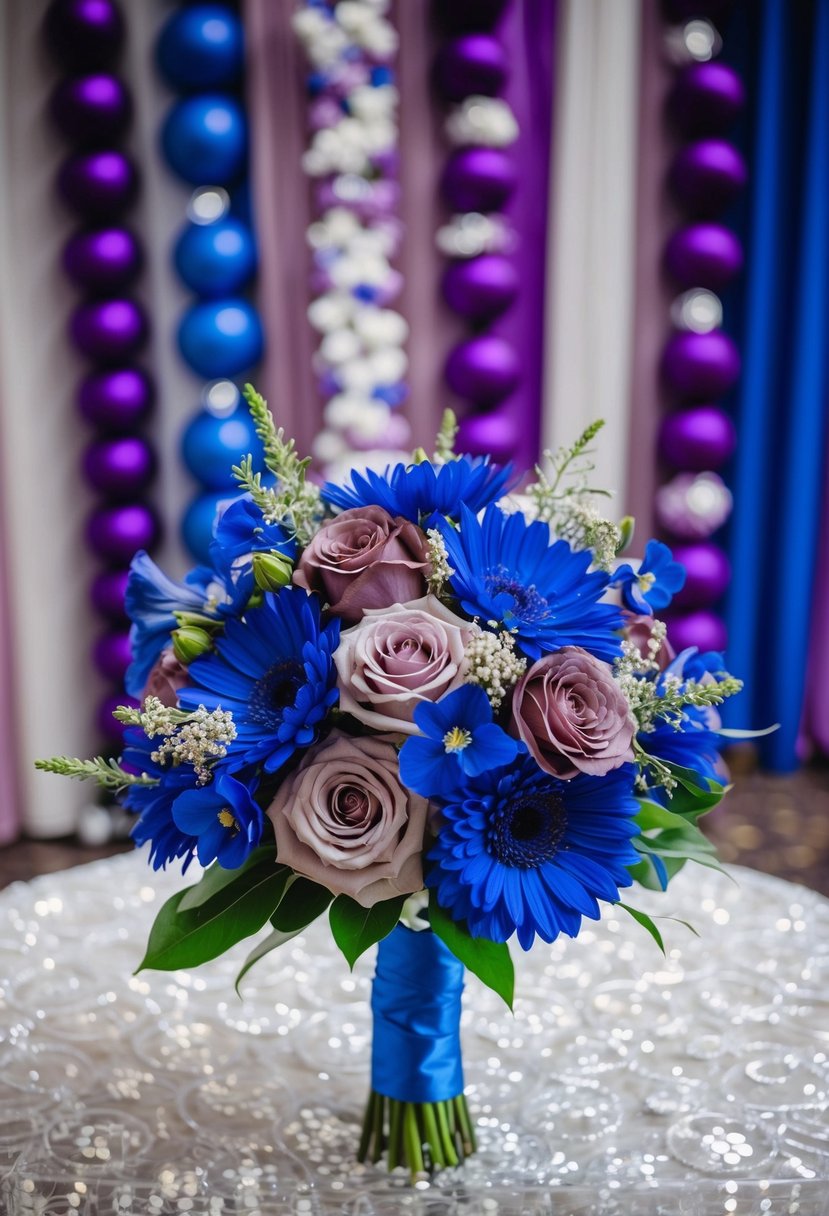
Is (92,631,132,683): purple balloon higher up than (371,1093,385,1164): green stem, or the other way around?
(371,1093,385,1164): green stem

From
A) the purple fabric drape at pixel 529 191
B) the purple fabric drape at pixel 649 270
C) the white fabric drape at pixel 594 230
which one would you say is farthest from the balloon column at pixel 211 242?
the purple fabric drape at pixel 649 270

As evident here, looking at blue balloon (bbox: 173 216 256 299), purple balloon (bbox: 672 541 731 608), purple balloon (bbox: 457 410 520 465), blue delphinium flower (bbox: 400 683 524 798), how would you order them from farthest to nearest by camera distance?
purple balloon (bbox: 672 541 731 608) → purple balloon (bbox: 457 410 520 465) → blue balloon (bbox: 173 216 256 299) → blue delphinium flower (bbox: 400 683 524 798)

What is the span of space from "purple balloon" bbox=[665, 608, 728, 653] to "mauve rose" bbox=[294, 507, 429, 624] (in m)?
2.19

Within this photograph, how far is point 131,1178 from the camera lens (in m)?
0.85

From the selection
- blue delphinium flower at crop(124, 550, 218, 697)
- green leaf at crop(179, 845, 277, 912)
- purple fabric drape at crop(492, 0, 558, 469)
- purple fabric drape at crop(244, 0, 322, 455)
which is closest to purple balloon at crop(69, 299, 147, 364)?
purple fabric drape at crop(244, 0, 322, 455)

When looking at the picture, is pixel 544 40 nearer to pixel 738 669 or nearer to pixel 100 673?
pixel 738 669

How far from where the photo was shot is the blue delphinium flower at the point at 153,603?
92 cm

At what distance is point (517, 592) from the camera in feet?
2.60

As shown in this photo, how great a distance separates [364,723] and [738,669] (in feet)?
9.19

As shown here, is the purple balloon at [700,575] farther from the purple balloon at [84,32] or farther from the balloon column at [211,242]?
the purple balloon at [84,32]

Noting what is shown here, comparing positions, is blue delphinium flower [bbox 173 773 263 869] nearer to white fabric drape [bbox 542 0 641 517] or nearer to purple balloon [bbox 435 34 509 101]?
white fabric drape [bbox 542 0 641 517]

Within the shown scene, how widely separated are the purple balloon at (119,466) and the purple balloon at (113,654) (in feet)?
1.23

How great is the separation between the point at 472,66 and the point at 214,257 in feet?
2.63

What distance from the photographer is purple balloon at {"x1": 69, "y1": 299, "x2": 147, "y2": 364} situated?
9.04 ft
